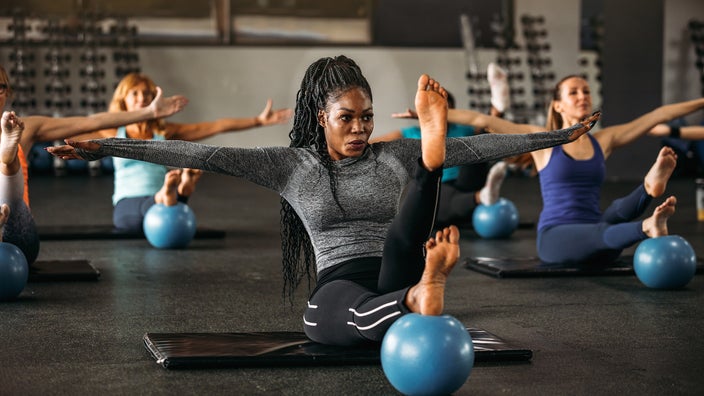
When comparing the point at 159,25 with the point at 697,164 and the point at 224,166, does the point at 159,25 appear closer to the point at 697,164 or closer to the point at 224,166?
the point at 697,164

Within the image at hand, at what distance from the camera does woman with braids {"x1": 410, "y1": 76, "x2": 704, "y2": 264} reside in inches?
175

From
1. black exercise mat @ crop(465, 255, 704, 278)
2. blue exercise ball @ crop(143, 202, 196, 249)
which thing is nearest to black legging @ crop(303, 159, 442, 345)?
black exercise mat @ crop(465, 255, 704, 278)

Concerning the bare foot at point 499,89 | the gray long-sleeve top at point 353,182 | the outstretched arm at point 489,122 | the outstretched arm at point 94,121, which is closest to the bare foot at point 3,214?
the outstretched arm at point 94,121

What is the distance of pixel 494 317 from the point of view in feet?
11.7

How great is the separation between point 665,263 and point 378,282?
185 centimetres

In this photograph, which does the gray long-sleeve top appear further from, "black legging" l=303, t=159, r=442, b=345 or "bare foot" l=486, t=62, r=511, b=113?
"bare foot" l=486, t=62, r=511, b=113

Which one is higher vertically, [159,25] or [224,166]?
[159,25]

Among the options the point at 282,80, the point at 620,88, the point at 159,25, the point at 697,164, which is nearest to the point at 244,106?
the point at 282,80

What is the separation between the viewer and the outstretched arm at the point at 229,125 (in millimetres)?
4941

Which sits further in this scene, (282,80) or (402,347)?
(282,80)

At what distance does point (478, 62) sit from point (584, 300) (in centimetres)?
827

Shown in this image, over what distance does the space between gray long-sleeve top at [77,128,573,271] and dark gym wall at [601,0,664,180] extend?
8.20m

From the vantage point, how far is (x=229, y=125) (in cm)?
535

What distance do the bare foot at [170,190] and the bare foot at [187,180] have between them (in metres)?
0.11
